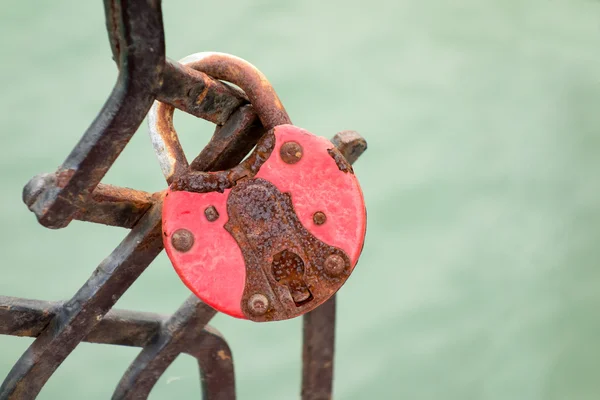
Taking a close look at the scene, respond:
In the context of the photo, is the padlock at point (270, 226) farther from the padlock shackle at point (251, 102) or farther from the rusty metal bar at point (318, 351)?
the rusty metal bar at point (318, 351)

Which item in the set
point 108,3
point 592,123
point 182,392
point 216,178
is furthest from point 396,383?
point 108,3

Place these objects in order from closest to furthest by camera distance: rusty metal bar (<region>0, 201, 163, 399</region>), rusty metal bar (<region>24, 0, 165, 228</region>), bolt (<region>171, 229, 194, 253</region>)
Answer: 1. rusty metal bar (<region>24, 0, 165, 228</region>)
2. bolt (<region>171, 229, 194, 253</region>)
3. rusty metal bar (<region>0, 201, 163, 399</region>)

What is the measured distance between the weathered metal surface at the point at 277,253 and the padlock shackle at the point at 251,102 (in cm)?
1

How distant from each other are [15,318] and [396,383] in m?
0.89

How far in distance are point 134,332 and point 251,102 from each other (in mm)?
352

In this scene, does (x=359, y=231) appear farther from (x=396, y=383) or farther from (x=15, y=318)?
(x=396, y=383)

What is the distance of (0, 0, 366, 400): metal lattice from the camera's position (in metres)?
0.58

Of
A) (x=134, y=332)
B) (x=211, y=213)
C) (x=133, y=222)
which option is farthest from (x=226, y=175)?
(x=134, y=332)

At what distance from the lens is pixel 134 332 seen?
94 cm

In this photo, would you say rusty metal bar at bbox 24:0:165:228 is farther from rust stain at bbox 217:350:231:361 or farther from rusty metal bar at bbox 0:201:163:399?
rust stain at bbox 217:350:231:361

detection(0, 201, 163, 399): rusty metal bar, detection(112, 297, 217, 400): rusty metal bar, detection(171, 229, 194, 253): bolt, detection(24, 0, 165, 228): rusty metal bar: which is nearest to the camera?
detection(24, 0, 165, 228): rusty metal bar

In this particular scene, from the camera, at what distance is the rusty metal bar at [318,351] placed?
39.9 inches

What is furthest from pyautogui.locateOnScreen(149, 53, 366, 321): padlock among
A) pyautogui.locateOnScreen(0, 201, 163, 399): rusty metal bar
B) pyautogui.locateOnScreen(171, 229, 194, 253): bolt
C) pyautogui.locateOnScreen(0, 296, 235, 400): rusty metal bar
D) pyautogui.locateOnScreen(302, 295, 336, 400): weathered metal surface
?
pyautogui.locateOnScreen(302, 295, 336, 400): weathered metal surface

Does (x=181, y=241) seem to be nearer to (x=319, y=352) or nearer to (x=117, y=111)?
(x=117, y=111)
